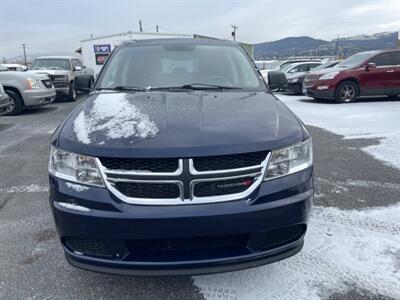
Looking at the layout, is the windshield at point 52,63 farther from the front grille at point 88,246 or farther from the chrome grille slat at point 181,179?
the chrome grille slat at point 181,179

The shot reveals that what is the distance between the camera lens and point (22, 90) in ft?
34.3

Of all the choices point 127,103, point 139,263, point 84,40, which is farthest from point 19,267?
point 84,40

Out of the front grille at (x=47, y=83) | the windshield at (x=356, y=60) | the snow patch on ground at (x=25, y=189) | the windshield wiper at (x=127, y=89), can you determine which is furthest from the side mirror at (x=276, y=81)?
the front grille at (x=47, y=83)

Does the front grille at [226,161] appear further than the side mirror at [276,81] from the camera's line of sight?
No

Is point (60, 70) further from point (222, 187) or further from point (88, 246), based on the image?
point (222, 187)

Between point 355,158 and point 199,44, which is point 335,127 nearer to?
point 355,158

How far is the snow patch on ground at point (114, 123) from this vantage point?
2.29m

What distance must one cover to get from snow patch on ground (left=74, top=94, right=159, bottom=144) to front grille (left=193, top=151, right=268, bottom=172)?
0.36 meters

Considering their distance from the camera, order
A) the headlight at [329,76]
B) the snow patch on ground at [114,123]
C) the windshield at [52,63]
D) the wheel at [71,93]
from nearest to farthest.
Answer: the snow patch on ground at [114,123] < the headlight at [329,76] < the wheel at [71,93] < the windshield at [52,63]

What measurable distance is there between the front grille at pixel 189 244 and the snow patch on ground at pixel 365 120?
12.4 feet

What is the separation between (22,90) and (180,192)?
32.4ft

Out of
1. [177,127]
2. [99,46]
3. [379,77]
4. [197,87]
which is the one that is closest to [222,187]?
[177,127]

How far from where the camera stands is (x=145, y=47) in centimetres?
402

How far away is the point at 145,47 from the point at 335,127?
5241mm
